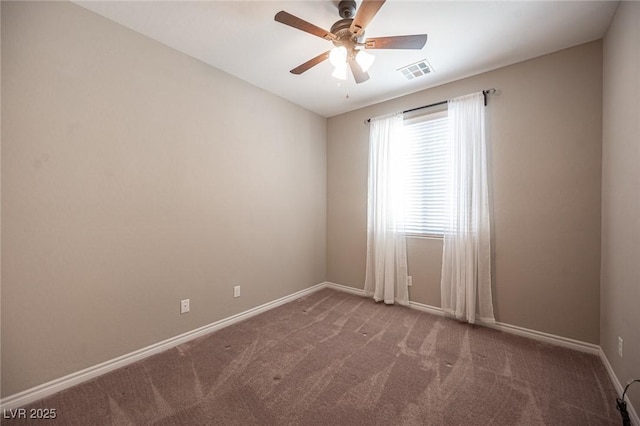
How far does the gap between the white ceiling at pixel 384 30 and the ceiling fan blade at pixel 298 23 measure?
10.6 inches

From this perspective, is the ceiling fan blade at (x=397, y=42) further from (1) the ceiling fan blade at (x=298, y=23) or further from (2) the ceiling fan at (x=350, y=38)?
(1) the ceiling fan blade at (x=298, y=23)

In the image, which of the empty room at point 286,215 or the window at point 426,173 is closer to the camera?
the empty room at point 286,215

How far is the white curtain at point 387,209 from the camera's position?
322 cm

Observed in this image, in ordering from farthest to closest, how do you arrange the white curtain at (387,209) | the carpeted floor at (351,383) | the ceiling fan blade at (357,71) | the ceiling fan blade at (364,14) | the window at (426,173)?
1. the white curtain at (387,209)
2. the window at (426,173)
3. the ceiling fan blade at (357,71)
4. the carpeted floor at (351,383)
5. the ceiling fan blade at (364,14)

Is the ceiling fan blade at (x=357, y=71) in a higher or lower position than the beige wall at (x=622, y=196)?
higher

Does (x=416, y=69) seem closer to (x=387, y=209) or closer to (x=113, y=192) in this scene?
(x=387, y=209)

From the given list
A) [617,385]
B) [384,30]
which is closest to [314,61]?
[384,30]

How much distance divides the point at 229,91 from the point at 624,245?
355 centimetres

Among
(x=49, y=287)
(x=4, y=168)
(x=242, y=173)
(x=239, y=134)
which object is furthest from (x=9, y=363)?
(x=239, y=134)

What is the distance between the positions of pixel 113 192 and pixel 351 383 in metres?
2.32

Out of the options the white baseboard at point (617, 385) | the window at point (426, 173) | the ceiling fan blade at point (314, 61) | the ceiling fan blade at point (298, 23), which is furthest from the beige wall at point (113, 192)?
the white baseboard at point (617, 385)

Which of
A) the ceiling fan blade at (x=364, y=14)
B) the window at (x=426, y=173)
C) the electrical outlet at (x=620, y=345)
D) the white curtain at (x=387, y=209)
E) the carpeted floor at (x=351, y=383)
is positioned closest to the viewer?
the ceiling fan blade at (x=364, y=14)

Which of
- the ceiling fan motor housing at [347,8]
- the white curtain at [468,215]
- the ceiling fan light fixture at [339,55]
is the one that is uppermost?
the ceiling fan motor housing at [347,8]

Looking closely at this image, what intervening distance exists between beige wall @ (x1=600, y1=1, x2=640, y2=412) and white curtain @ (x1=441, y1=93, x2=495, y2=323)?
83 cm
